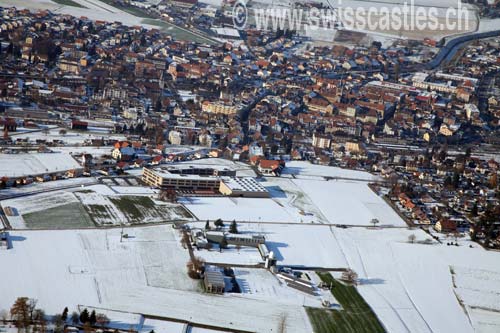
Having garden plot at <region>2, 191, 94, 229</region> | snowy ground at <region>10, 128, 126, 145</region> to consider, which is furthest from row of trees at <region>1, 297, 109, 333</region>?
snowy ground at <region>10, 128, 126, 145</region>

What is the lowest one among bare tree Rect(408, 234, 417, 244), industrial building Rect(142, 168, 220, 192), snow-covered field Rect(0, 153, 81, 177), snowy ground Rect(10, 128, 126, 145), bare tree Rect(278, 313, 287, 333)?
bare tree Rect(278, 313, 287, 333)

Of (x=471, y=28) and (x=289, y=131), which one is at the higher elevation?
(x=471, y=28)

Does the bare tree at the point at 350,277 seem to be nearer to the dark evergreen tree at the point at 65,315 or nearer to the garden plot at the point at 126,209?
the garden plot at the point at 126,209

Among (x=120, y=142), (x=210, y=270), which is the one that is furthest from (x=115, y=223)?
(x=120, y=142)

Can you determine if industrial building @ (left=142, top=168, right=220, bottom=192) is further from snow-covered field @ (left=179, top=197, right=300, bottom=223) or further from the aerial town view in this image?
snow-covered field @ (left=179, top=197, right=300, bottom=223)

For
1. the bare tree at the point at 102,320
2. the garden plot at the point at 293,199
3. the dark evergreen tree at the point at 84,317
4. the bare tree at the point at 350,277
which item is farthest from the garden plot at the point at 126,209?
the dark evergreen tree at the point at 84,317

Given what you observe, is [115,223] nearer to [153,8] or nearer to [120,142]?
[120,142]
